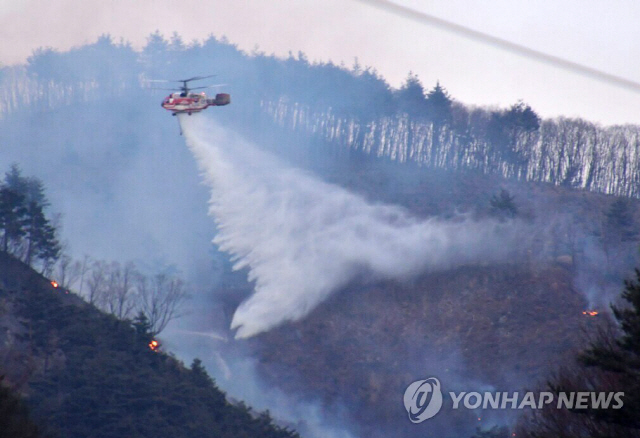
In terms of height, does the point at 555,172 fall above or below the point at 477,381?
above

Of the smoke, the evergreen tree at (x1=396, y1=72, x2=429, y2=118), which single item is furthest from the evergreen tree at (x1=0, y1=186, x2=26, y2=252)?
the evergreen tree at (x1=396, y1=72, x2=429, y2=118)

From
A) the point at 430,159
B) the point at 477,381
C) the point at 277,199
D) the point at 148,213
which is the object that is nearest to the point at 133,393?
the point at 477,381

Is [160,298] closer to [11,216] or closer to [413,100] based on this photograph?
[11,216]

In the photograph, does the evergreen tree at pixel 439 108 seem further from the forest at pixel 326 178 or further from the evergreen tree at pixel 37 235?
the evergreen tree at pixel 37 235

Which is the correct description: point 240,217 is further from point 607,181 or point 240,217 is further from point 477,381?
point 607,181

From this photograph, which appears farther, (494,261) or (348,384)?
(494,261)

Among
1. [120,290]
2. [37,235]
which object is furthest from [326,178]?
[37,235]

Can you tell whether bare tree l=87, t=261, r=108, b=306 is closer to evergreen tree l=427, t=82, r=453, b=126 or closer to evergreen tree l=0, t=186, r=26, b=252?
evergreen tree l=0, t=186, r=26, b=252
